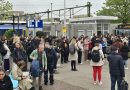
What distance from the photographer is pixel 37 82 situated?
1566 cm

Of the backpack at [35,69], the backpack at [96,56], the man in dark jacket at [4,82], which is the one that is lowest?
the backpack at [35,69]

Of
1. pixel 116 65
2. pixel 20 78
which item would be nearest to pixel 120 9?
pixel 116 65

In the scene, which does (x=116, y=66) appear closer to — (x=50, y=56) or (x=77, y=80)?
(x=50, y=56)

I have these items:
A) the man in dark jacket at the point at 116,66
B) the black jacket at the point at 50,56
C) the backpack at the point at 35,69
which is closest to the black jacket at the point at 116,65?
the man in dark jacket at the point at 116,66

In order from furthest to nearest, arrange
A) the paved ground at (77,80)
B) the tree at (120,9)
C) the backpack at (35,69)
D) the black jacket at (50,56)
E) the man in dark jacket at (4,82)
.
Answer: the tree at (120,9) < the paved ground at (77,80) < the black jacket at (50,56) < the backpack at (35,69) < the man in dark jacket at (4,82)

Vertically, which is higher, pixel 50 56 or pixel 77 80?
pixel 50 56

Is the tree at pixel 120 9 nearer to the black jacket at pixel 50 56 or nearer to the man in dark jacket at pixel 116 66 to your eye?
the black jacket at pixel 50 56

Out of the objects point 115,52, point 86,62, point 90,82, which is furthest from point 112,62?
point 86,62

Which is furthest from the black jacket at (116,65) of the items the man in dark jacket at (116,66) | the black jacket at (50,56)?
the black jacket at (50,56)

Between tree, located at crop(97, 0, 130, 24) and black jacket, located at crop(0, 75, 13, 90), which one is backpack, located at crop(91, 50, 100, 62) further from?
tree, located at crop(97, 0, 130, 24)

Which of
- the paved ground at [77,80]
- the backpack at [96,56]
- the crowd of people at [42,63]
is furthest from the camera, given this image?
the backpack at [96,56]

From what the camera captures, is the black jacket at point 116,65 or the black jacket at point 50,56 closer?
the black jacket at point 116,65

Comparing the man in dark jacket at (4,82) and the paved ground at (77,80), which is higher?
the man in dark jacket at (4,82)

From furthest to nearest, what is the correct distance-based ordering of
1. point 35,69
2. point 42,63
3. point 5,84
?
point 42,63 → point 35,69 → point 5,84
